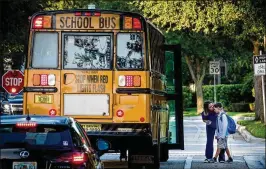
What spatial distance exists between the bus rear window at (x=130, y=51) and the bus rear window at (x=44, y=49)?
1.20 metres

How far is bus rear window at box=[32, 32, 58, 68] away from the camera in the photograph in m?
16.1

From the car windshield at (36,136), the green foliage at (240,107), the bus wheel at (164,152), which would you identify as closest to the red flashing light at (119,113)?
the bus wheel at (164,152)

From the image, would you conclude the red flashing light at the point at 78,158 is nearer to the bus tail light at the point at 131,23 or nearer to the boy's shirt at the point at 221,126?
the bus tail light at the point at 131,23

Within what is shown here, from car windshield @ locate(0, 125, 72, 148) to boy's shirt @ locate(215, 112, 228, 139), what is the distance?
10064 millimetres

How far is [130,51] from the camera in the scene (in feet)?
52.4

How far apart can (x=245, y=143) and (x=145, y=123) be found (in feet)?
38.6

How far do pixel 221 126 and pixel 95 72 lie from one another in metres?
4.90

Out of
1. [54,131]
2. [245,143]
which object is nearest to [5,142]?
[54,131]

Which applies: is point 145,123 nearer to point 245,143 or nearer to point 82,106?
point 82,106

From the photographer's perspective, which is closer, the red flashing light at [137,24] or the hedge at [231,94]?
the red flashing light at [137,24]

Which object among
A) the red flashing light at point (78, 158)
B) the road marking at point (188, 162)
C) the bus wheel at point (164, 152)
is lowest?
the road marking at point (188, 162)

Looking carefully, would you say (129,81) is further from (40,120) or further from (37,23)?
(40,120)

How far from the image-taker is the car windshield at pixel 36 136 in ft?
32.6

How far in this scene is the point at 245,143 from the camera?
2703 cm
